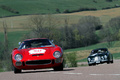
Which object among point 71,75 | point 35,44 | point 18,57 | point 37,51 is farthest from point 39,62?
point 71,75

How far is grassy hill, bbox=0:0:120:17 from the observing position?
147 metres

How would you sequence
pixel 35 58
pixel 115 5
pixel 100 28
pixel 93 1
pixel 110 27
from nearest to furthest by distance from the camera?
pixel 35 58
pixel 110 27
pixel 100 28
pixel 115 5
pixel 93 1

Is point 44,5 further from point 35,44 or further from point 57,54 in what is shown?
point 57,54

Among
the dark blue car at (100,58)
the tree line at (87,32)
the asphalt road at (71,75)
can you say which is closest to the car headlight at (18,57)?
the asphalt road at (71,75)

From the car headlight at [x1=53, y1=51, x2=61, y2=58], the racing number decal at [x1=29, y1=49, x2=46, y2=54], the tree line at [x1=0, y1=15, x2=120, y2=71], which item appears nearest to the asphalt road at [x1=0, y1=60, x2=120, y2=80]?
the car headlight at [x1=53, y1=51, x2=61, y2=58]

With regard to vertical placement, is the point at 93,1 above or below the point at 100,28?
above

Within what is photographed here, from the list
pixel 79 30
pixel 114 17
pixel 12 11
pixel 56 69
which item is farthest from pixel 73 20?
pixel 56 69

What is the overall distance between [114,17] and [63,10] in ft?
83.6

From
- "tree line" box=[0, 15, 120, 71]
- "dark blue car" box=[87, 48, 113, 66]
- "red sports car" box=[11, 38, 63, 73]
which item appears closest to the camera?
"red sports car" box=[11, 38, 63, 73]

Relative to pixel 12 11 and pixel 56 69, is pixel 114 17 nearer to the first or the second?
pixel 12 11

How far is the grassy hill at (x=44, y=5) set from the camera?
483 ft

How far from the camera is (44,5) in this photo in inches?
6240

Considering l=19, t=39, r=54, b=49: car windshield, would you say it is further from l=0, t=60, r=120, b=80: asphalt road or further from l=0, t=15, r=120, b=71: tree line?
l=0, t=15, r=120, b=71: tree line

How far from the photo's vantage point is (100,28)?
465 feet
